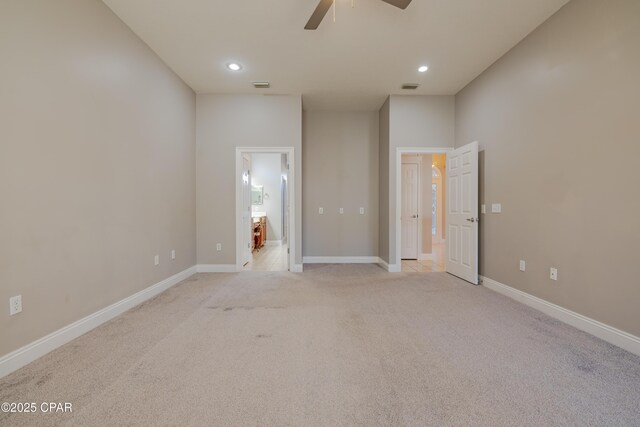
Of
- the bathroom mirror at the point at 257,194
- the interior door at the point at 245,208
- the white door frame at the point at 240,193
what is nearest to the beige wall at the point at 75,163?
the white door frame at the point at 240,193

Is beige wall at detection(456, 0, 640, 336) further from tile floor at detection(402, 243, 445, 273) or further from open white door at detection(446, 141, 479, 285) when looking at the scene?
tile floor at detection(402, 243, 445, 273)

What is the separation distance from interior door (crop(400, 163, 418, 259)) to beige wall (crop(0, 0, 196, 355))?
4.55 metres

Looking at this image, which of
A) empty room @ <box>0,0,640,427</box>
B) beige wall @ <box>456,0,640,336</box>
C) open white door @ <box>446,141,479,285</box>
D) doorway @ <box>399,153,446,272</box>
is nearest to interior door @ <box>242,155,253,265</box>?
empty room @ <box>0,0,640,427</box>

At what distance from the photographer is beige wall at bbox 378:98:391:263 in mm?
4738

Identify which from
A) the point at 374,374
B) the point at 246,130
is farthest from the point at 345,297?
the point at 246,130

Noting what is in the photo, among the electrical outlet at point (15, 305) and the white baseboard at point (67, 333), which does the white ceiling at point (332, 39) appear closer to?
the electrical outlet at point (15, 305)

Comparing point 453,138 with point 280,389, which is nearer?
point 280,389

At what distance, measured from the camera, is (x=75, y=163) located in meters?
2.26

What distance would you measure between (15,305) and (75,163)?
3.74ft

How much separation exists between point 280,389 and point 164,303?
6.99 feet

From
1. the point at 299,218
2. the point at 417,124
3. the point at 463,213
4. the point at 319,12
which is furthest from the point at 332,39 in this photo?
the point at 463,213

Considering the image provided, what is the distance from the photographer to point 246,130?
4520 millimetres

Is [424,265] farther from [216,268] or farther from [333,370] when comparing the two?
[333,370]

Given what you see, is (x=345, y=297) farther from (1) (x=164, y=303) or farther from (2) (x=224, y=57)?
(2) (x=224, y=57)
